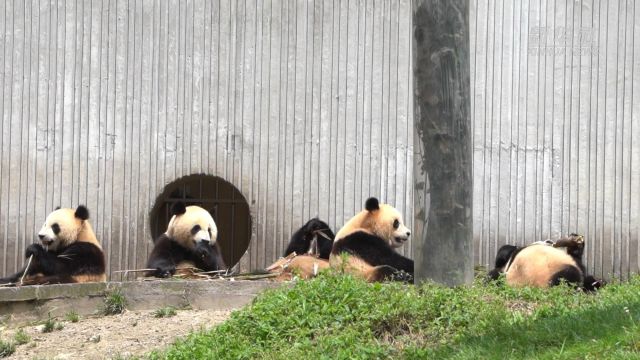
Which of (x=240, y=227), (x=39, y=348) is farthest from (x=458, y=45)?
(x=240, y=227)

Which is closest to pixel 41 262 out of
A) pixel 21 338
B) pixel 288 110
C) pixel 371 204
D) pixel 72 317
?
pixel 72 317

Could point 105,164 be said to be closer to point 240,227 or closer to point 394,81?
point 394,81

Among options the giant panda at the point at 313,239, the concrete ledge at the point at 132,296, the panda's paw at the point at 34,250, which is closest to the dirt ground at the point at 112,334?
the concrete ledge at the point at 132,296

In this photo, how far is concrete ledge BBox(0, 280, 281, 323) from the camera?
30.8 ft

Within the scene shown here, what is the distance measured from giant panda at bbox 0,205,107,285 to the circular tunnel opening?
268 cm

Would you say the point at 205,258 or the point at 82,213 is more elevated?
the point at 82,213

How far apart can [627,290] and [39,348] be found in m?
4.61

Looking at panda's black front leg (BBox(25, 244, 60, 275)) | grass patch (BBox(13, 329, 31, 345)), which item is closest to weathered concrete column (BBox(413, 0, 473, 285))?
grass patch (BBox(13, 329, 31, 345))

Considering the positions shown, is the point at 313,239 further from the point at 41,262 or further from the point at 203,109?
the point at 41,262

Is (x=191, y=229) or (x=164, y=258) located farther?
(x=191, y=229)

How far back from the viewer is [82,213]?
1114 cm

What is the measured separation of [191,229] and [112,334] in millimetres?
3160

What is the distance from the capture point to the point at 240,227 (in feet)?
54.0

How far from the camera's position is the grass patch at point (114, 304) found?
9328mm
